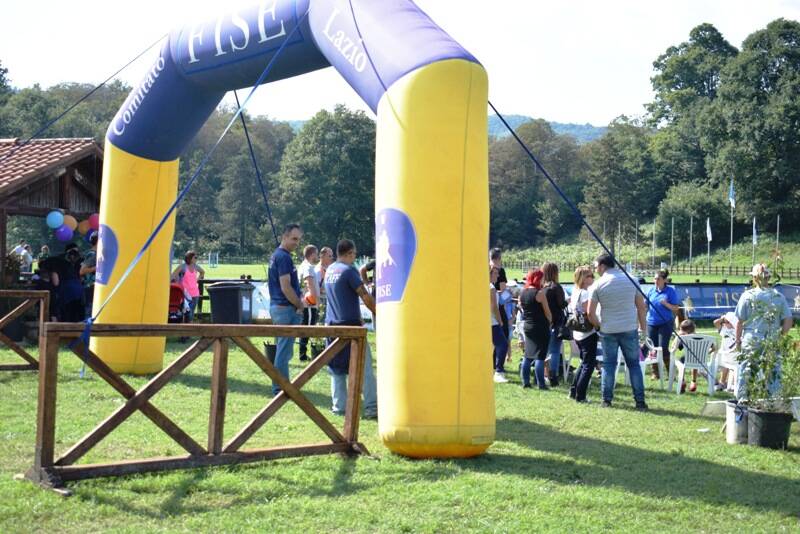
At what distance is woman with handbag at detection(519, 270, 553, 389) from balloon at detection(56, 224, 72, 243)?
32.0 feet

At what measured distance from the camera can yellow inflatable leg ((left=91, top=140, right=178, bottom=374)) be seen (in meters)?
12.2

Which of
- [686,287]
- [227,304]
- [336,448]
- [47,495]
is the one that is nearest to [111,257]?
[227,304]

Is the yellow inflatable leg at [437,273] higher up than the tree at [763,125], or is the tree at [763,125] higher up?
the tree at [763,125]

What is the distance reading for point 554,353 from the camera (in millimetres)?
12984

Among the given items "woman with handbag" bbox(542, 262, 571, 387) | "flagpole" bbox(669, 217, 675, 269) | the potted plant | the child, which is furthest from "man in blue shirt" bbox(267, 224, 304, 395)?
"flagpole" bbox(669, 217, 675, 269)

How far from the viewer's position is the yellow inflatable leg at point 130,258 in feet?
40.2

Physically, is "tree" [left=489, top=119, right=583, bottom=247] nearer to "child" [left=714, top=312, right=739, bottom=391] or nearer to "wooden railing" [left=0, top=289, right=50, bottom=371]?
"child" [left=714, top=312, right=739, bottom=391]

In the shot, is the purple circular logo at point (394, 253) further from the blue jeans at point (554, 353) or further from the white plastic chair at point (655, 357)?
the white plastic chair at point (655, 357)

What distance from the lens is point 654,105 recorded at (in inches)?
4464

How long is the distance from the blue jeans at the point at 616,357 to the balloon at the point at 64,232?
11216 millimetres

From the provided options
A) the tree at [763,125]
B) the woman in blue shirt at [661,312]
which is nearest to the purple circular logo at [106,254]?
the woman in blue shirt at [661,312]

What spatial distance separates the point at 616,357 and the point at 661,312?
285cm

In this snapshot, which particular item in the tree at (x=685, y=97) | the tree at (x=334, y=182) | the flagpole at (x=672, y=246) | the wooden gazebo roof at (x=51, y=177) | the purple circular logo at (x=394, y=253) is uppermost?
the tree at (x=685, y=97)

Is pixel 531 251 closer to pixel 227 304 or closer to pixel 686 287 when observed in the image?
pixel 686 287
